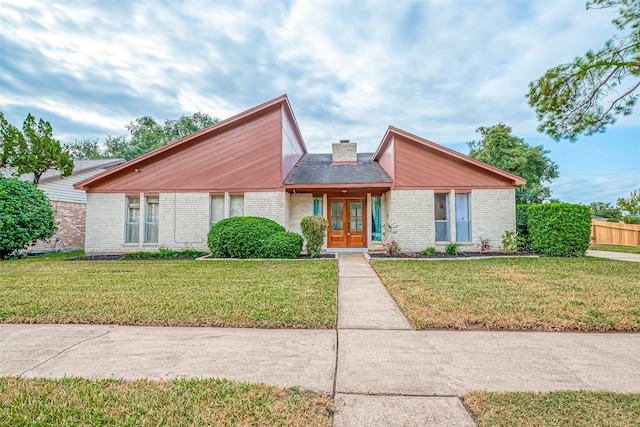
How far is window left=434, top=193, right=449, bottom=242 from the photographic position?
11.9m

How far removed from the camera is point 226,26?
11.9 metres

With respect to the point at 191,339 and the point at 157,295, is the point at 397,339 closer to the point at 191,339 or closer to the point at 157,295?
the point at 191,339

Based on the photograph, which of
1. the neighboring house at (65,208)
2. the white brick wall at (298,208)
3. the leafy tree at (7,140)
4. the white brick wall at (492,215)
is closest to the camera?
the white brick wall at (492,215)

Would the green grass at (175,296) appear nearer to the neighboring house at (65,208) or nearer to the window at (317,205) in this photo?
the window at (317,205)

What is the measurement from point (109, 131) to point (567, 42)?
4312 centimetres

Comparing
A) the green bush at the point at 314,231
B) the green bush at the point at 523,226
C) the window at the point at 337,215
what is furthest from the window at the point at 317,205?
the green bush at the point at 523,226

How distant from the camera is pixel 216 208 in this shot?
12.3 meters

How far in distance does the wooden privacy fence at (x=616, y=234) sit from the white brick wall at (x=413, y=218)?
39.2ft

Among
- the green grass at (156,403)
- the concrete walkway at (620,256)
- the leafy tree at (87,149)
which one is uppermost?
the leafy tree at (87,149)

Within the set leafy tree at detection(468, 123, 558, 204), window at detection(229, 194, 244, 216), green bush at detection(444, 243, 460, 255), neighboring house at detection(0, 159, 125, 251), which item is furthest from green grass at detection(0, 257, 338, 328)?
leafy tree at detection(468, 123, 558, 204)

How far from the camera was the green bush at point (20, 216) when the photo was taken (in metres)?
10.7

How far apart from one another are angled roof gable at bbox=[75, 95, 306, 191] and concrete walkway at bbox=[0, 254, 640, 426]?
878 cm

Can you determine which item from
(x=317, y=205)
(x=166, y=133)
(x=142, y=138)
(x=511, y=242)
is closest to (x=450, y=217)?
(x=511, y=242)

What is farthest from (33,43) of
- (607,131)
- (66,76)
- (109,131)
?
(109,131)
